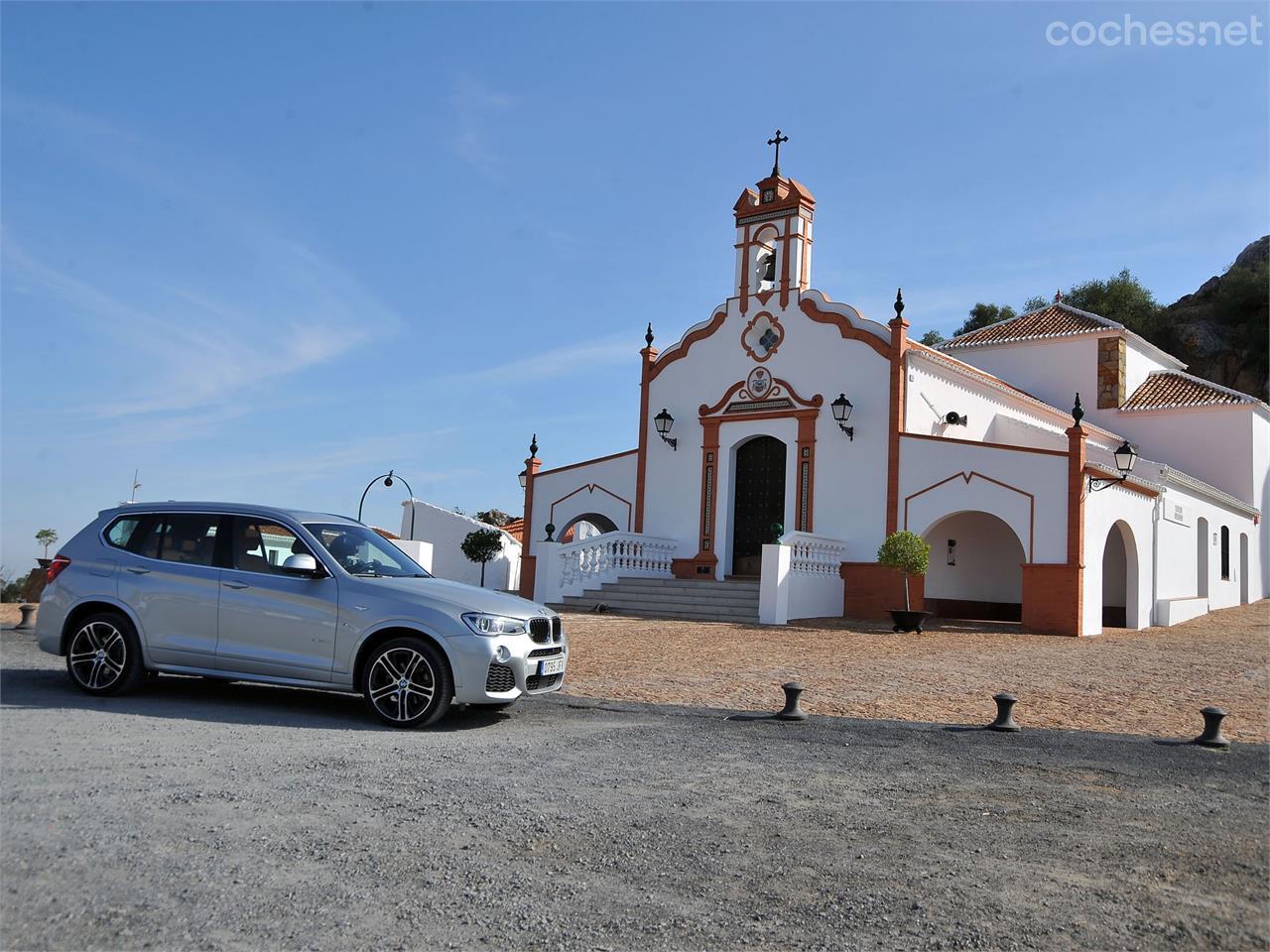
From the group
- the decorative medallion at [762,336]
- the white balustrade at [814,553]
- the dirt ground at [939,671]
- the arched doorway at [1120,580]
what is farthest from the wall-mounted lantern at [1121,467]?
the decorative medallion at [762,336]

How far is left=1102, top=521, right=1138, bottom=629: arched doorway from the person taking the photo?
67.7ft

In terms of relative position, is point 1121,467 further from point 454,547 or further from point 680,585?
point 454,547

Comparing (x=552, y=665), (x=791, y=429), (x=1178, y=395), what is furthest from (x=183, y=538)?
(x=1178, y=395)

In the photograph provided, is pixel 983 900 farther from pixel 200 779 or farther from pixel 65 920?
pixel 200 779

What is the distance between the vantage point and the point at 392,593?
26.0ft

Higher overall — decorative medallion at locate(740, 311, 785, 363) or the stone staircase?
decorative medallion at locate(740, 311, 785, 363)

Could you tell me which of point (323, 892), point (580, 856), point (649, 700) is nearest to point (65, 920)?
point (323, 892)

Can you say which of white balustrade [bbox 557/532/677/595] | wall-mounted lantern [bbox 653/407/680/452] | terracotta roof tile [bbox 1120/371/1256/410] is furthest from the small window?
terracotta roof tile [bbox 1120/371/1256/410]

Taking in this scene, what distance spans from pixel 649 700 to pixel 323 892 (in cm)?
581

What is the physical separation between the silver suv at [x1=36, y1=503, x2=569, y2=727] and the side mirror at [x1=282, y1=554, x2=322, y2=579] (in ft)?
0.05

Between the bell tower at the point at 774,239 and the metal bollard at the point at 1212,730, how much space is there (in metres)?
16.4

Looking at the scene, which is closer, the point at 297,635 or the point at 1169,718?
the point at 297,635

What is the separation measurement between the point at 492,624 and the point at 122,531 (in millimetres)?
3485

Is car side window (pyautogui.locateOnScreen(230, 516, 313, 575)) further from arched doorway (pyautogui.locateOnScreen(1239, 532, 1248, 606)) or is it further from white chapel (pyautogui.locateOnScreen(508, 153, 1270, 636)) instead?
arched doorway (pyautogui.locateOnScreen(1239, 532, 1248, 606))
